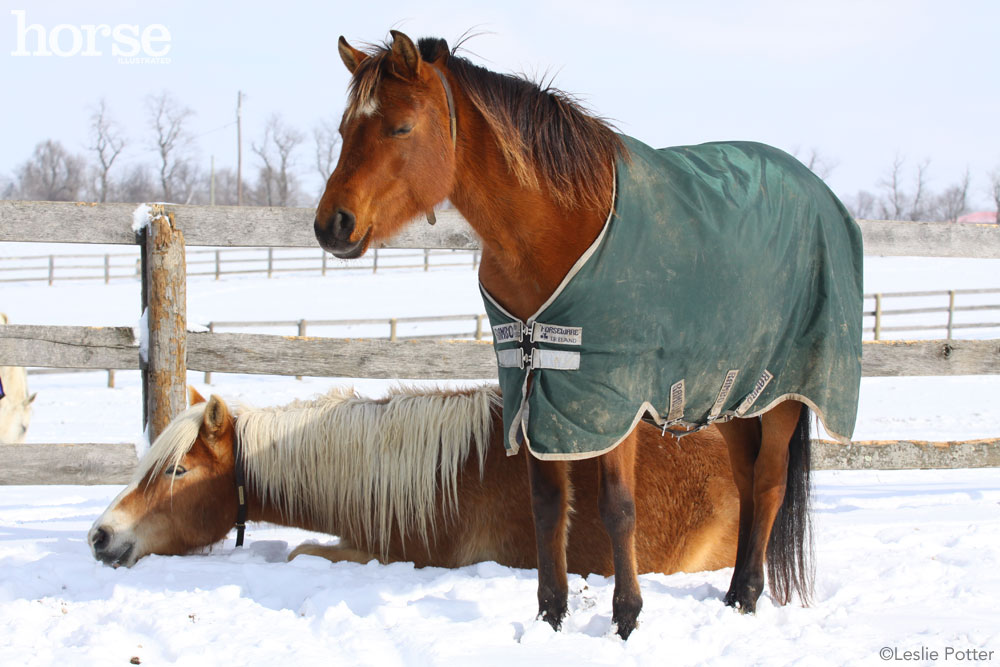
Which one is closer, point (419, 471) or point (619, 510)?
point (619, 510)

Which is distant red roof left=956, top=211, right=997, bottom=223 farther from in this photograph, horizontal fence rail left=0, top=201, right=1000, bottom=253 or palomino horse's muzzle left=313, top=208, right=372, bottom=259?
palomino horse's muzzle left=313, top=208, right=372, bottom=259

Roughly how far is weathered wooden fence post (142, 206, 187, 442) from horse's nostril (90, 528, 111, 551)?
40.0 inches

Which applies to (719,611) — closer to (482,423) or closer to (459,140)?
(482,423)

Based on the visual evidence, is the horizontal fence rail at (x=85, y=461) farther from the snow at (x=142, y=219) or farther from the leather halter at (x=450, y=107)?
the leather halter at (x=450, y=107)

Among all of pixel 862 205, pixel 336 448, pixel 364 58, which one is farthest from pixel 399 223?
pixel 862 205

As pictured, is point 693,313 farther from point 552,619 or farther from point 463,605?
point 463,605

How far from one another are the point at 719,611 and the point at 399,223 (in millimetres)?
1638

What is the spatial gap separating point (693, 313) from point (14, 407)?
260 inches

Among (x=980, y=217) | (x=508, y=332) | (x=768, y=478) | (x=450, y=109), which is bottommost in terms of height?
(x=768, y=478)

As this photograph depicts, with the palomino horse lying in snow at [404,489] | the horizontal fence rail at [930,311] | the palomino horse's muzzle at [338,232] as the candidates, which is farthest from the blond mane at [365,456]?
the horizontal fence rail at [930,311]

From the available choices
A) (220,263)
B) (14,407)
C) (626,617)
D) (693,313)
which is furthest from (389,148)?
(220,263)

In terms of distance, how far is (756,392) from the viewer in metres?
2.71

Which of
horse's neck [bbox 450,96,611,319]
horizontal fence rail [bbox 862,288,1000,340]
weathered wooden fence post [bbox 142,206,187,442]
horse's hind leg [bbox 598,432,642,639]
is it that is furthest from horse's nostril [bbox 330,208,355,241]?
horizontal fence rail [bbox 862,288,1000,340]

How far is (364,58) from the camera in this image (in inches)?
95.7
